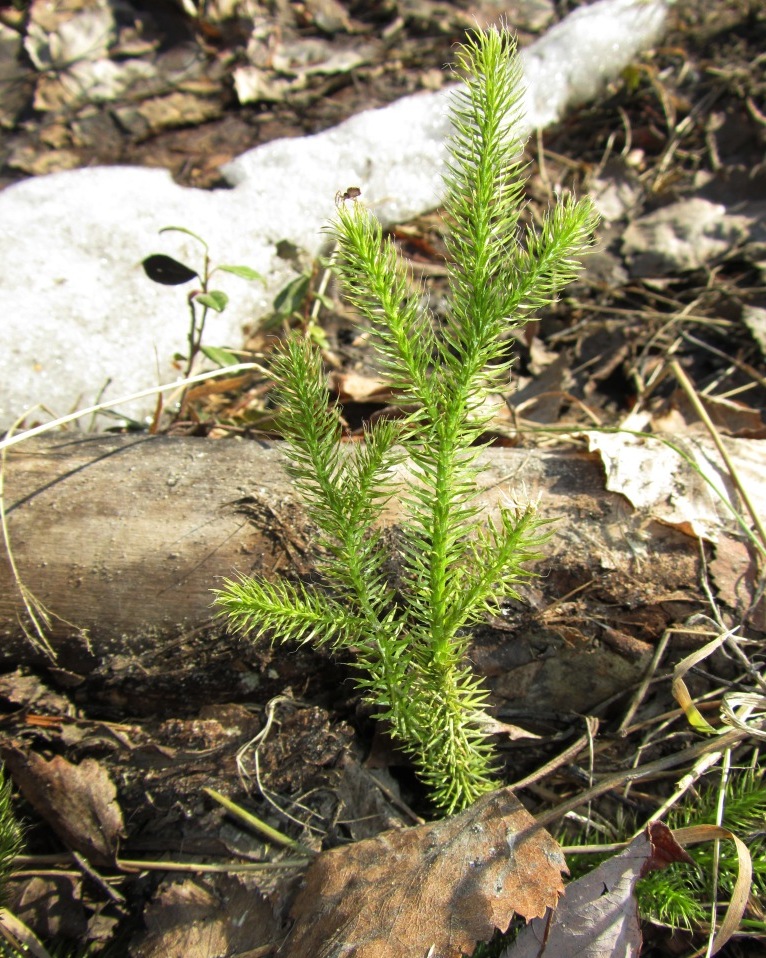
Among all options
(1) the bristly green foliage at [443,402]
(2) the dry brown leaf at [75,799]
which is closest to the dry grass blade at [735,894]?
(1) the bristly green foliage at [443,402]

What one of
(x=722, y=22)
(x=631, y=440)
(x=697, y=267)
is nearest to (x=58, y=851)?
(x=631, y=440)

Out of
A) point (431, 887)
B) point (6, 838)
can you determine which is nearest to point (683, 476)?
point (431, 887)

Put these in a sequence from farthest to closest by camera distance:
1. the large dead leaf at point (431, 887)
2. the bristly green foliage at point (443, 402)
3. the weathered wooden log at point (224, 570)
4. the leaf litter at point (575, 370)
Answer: the weathered wooden log at point (224, 570) → the leaf litter at point (575, 370) → the large dead leaf at point (431, 887) → the bristly green foliage at point (443, 402)

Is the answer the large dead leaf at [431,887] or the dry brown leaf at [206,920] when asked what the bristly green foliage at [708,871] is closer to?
the large dead leaf at [431,887]

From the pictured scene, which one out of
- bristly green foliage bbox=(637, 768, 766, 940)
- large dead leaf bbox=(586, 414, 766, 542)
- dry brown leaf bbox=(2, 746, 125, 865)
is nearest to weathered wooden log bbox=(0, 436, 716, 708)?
large dead leaf bbox=(586, 414, 766, 542)

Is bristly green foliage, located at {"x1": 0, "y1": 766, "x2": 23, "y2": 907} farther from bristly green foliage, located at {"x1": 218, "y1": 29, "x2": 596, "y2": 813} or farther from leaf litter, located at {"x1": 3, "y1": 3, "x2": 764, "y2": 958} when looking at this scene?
bristly green foliage, located at {"x1": 218, "y1": 29, "x2": 596, "y2": 813}

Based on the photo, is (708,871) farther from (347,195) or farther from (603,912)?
(347,195)

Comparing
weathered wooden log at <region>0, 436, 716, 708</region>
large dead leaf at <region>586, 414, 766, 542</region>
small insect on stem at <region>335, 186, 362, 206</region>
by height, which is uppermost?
small insect on stem at <region>335, 186, 362, 206</region>
